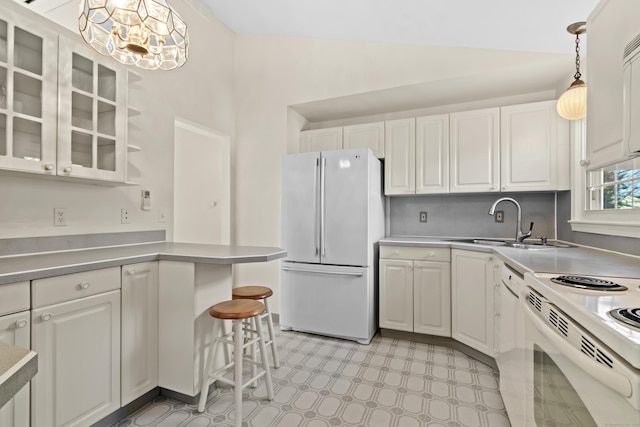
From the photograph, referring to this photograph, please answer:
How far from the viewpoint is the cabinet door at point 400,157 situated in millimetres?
3104

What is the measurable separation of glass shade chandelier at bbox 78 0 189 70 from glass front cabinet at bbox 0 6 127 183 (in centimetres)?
34

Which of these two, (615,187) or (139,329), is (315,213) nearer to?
(139,329)

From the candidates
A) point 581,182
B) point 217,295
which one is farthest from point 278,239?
point 581,182

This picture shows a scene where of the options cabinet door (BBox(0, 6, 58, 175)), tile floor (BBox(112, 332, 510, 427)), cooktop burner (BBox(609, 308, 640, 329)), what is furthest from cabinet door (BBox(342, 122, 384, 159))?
cooktop burner (BBox(609, 308, 640, 329))

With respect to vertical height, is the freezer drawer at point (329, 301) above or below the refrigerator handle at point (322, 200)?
below

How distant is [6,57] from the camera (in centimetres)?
157

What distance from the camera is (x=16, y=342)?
4.20ft

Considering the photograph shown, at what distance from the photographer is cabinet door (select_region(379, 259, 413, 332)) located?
287 centimetres

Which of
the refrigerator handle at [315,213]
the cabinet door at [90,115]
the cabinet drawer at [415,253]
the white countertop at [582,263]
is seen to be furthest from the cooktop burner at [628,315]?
the cabinet door at [90,115]

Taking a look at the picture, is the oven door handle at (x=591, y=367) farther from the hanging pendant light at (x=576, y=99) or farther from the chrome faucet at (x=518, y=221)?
the chrome faucet at (x=518, y=221)

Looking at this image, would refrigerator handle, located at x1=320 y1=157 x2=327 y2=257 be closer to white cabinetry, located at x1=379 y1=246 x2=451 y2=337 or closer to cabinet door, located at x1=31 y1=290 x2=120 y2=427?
white cabinetry, located at x1=379 y1=246 x2=451 y2=337

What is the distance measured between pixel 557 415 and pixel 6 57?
275 centimetres

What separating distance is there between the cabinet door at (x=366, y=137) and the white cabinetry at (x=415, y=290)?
104 cm

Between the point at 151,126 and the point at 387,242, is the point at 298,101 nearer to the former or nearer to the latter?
the point at 151,126
